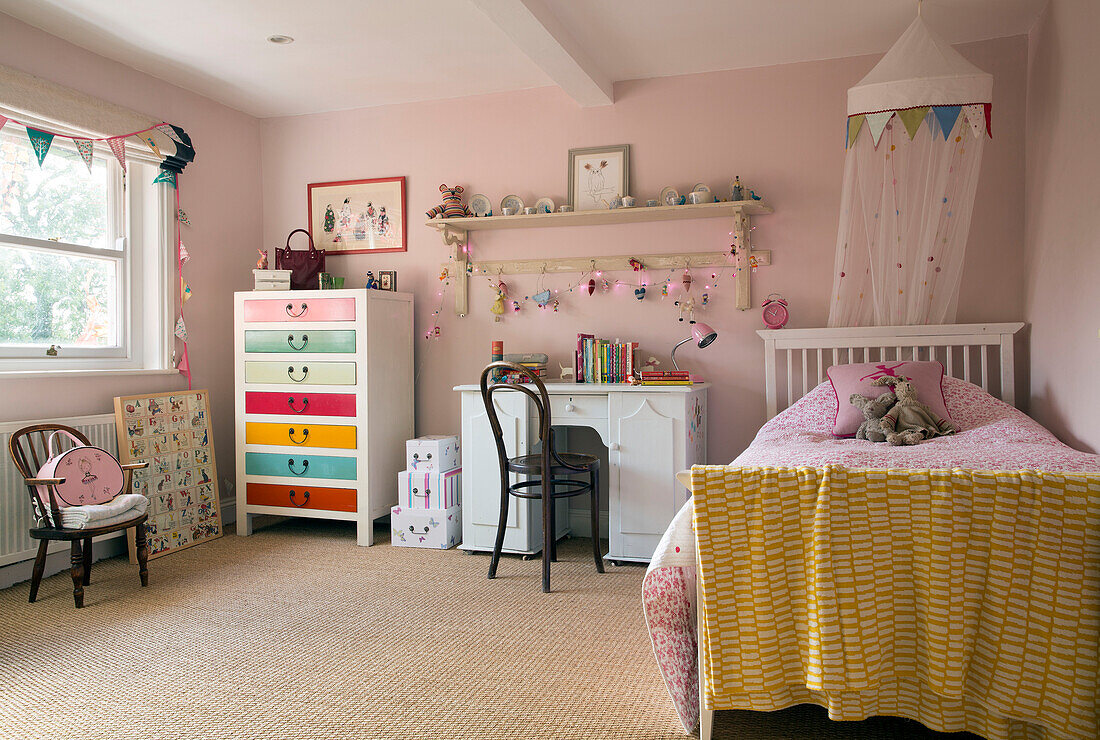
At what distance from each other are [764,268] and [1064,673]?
2.59 metres

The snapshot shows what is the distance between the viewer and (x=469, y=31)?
3.48 m

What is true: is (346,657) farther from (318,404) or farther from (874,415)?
(874,415)

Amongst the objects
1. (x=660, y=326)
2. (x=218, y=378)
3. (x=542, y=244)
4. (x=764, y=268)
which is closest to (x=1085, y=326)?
(x=764, y=268)

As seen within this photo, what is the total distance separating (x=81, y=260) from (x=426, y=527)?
2.12 metres

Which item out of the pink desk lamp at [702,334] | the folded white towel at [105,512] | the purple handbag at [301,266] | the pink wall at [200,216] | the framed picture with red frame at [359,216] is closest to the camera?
the folded white towel at [105,512]

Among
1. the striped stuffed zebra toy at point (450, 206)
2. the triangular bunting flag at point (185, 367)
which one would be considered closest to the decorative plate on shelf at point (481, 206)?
the striped stuffed zebra toy at point (450, 206)

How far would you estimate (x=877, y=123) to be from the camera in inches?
120

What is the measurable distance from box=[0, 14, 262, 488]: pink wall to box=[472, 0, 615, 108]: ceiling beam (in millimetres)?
2085

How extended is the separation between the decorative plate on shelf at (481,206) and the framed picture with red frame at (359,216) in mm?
458

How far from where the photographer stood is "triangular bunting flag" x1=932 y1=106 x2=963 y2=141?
292 cm

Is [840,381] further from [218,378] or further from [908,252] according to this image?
[218,378]

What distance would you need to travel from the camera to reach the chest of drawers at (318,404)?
3.97 m

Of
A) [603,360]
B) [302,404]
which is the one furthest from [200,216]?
[603,360]

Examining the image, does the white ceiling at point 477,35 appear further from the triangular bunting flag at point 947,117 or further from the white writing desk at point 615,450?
the white writing desk at point 615,450
